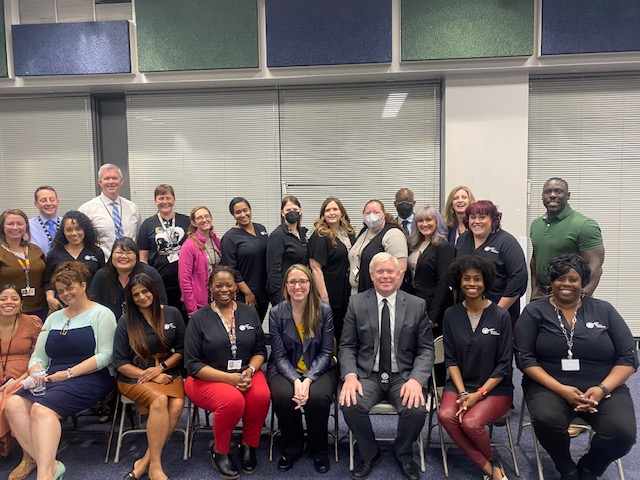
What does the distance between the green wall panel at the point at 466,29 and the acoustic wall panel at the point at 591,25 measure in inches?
7.9

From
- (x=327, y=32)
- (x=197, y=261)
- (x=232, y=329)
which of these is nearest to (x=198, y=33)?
(x=327, y=32)

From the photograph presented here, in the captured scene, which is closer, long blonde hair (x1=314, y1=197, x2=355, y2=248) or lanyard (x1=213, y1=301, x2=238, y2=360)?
lanyard (x1=213, y1=301, x2=238, y2=360)

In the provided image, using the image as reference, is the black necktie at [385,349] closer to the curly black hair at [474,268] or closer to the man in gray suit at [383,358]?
the man in gray suit at [383,358]

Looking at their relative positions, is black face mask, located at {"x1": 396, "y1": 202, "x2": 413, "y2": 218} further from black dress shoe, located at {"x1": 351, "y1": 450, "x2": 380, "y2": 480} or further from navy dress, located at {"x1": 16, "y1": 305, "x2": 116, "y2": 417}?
navy dress, located at {"x1": 16, "y1": 305, "x2": 116, "y2": 417}

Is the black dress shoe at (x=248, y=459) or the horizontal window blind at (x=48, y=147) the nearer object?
the black dress shoe at (x=248, y=459)

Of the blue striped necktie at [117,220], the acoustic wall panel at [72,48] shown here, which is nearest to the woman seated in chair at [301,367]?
the blue striped necktie at [117,220]

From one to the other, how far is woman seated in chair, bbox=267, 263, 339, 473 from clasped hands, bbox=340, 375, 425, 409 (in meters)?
0.15

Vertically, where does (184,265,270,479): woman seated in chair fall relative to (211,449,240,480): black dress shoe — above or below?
above

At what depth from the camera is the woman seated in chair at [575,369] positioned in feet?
8.10

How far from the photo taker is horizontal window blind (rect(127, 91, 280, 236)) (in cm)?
506

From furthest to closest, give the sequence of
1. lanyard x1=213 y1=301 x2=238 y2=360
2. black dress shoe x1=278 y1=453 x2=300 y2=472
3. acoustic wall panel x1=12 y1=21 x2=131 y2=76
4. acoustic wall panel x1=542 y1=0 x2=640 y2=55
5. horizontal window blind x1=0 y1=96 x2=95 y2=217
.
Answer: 1. horizontal window blind x1=0 y1=96 x2=95 y2=217
2. acoustic wall panel x1=12 y1=21 x2=131 y2=76
3. acoustic wall panel x1=542 y1=0 x2=640 y2=55
4. lanyard x1=213 y1=301 x2=238 y2=360
5. black dress shoe x1=278 y1=453 x2=300 y2=472

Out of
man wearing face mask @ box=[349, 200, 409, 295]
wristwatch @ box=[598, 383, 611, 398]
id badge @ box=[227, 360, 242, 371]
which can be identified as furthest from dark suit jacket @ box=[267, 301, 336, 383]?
wristwatch @ box=[598, 383, 611, 398]

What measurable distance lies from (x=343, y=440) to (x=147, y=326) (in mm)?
1553

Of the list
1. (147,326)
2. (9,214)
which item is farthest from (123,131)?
(147,326)
